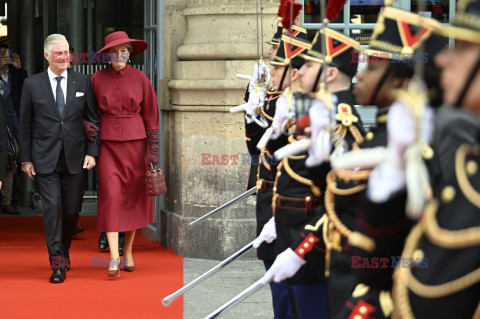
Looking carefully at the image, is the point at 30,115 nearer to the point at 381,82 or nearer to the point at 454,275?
the point at 381,82

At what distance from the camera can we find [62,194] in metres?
7.13

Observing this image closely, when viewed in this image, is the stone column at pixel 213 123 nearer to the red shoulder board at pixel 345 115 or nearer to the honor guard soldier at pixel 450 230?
the red shoulder board at pixel 345 115

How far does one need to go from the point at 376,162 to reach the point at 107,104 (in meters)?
5.32

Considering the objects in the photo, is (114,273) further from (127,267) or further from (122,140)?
(122,140)

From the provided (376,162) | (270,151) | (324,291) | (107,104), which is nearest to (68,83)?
(107,104)

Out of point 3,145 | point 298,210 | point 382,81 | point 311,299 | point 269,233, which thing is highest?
point 382,81

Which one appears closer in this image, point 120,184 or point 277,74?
point 277,74

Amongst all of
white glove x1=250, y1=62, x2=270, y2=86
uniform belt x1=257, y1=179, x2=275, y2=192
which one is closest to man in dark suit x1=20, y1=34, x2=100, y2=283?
white glove x1=250, y1=62, x2=270, y2=86

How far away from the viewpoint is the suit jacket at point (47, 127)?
7.02 meters

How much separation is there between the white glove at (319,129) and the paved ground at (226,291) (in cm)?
286

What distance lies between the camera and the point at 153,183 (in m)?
7.21

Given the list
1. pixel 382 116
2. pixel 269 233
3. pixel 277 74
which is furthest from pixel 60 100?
pixel 382 116

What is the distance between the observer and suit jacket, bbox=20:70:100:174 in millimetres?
7016

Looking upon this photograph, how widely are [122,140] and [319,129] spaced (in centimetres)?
427
